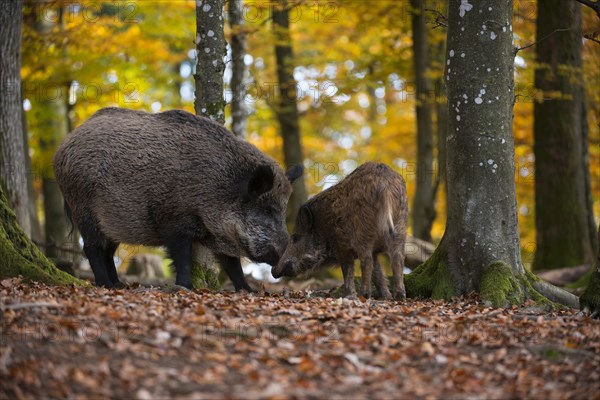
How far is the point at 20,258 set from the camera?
8.09 metres

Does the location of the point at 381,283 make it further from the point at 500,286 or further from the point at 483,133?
the point at 483,133

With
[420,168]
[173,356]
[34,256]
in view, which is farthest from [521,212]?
[173,356]

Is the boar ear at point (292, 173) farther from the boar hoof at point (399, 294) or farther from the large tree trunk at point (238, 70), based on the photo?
the large tree trunk at point (238, 70)

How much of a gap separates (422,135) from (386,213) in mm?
8081

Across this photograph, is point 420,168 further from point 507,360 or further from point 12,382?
point 12,382

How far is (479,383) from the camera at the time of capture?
207 inches

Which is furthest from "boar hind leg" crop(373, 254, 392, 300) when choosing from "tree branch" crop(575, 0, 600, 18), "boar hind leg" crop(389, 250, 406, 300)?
"tree branch" crop(575, 0, 600, 18)

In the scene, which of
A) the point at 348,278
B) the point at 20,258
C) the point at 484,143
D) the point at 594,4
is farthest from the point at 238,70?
the point at 594,4

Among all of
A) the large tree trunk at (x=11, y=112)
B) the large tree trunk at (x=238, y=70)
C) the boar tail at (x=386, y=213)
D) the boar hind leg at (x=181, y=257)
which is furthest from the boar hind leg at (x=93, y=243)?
the large tree trunk at (x=238, y=70)

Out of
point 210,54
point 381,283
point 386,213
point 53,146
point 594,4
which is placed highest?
point 53,146

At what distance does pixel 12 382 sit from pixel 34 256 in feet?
12.2

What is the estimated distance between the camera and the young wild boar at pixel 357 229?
873 centimetres

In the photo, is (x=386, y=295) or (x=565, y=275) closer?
(x=386, y=295)

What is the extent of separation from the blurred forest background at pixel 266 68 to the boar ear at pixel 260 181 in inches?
192
